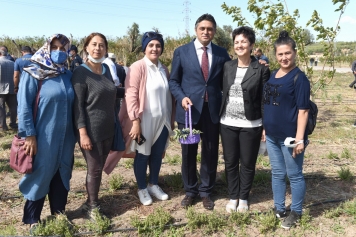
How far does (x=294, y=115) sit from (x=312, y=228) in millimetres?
1165

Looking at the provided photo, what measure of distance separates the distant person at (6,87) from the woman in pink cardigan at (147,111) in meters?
5.16

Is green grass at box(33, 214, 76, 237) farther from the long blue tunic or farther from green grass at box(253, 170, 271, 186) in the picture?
green grass at box(253, 170, 271, 186)

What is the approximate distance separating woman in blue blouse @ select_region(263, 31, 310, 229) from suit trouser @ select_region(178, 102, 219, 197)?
598 mm

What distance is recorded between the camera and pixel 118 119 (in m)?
3.45

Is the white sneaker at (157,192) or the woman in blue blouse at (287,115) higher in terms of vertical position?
the woman in blue blouse at (287,115)

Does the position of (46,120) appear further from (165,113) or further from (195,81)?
(195,81)

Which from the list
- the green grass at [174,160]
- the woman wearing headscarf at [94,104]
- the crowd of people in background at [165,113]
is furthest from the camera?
the green grass at [174,160]

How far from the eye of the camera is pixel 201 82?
3219 millimetres

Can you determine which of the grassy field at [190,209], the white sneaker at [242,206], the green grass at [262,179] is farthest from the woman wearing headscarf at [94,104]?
the green grass at [262,179]

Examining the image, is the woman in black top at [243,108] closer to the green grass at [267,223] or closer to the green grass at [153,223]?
the green grass at [267,223]

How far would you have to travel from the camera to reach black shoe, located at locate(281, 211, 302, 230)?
121 inches

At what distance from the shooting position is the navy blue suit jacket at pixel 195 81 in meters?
3.22

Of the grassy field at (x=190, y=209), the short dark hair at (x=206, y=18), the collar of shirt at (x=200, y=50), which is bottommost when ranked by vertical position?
the grassy field at (x=190, y=209)

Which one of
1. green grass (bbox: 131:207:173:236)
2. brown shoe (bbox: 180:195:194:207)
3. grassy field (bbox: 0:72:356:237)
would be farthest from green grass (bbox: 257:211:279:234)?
green grass (bbox: 131:207:173:236)
